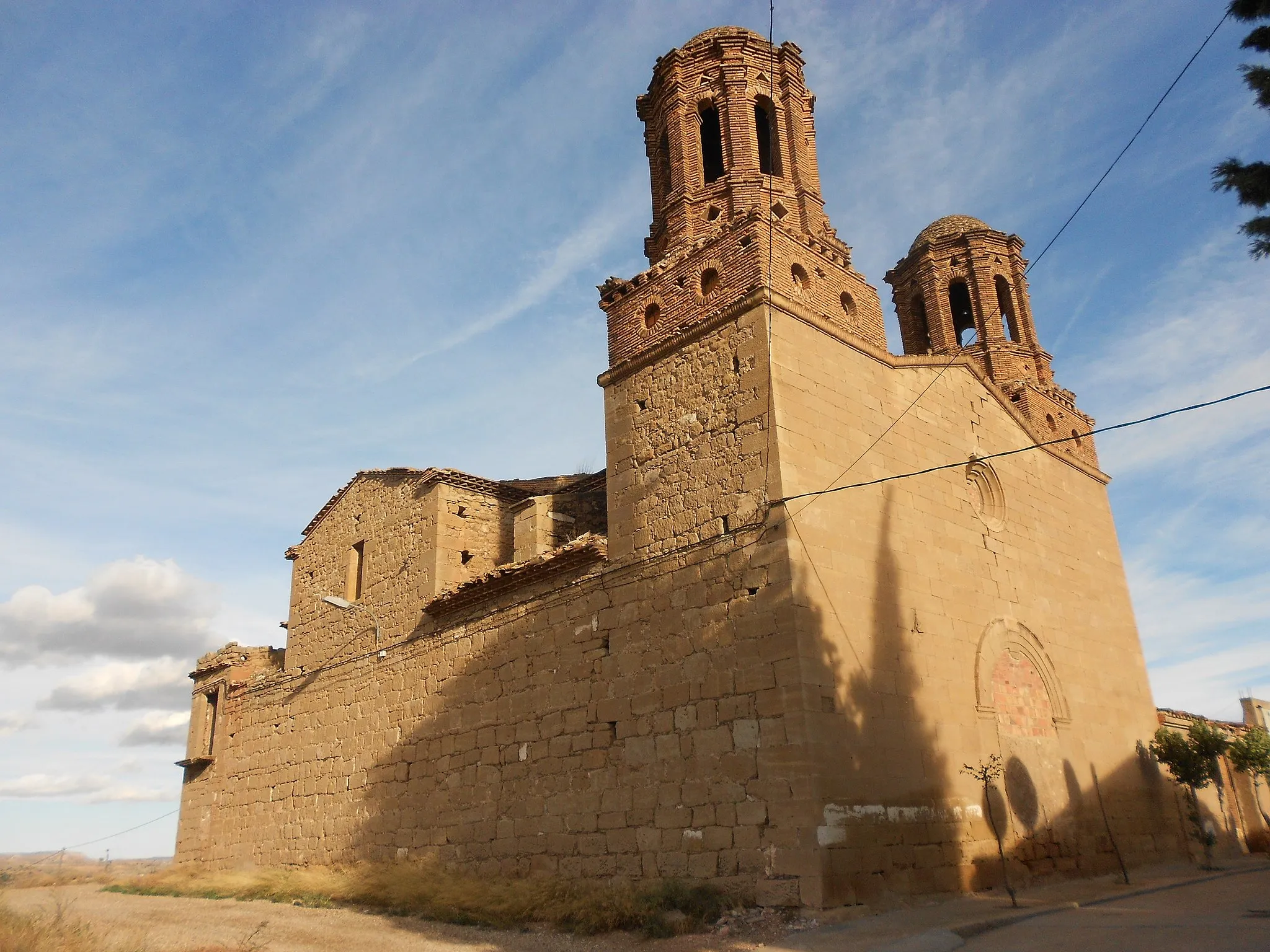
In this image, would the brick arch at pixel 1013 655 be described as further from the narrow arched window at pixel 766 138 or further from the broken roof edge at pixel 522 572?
the narrow arched window at pixel 766 138

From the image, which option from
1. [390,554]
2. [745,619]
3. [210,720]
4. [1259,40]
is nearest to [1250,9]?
[1259,40]

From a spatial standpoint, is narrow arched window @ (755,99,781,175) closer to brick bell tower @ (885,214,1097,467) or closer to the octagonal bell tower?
the octagonal bell tower

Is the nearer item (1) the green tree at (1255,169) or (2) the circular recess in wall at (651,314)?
(1) the green tree at (1255,169)

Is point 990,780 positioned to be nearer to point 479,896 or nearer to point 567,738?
point 567,738

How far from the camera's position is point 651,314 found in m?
12.4

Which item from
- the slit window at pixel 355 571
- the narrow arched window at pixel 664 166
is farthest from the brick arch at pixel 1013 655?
the slit window at pixel 355 571

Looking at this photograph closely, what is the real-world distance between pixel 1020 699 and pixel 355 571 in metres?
11.1

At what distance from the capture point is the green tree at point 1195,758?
44.8 ft

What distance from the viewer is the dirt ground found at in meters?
8.09

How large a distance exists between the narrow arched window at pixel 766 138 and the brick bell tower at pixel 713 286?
0.08 feet

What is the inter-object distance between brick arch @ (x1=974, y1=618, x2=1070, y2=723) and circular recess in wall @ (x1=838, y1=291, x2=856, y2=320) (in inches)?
168

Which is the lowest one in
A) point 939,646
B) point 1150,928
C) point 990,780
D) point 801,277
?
point 1150,928

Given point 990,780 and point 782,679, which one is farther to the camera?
point 990,780

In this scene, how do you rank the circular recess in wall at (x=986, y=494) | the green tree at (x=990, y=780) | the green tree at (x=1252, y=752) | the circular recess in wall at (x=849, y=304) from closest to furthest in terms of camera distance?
the green tree at (x=990, y=780) < the circular recess in wall at (x=849, y=304) < the circular recess in wall at (x=986, y=494) < the green tree at (x=1252, y=752)
